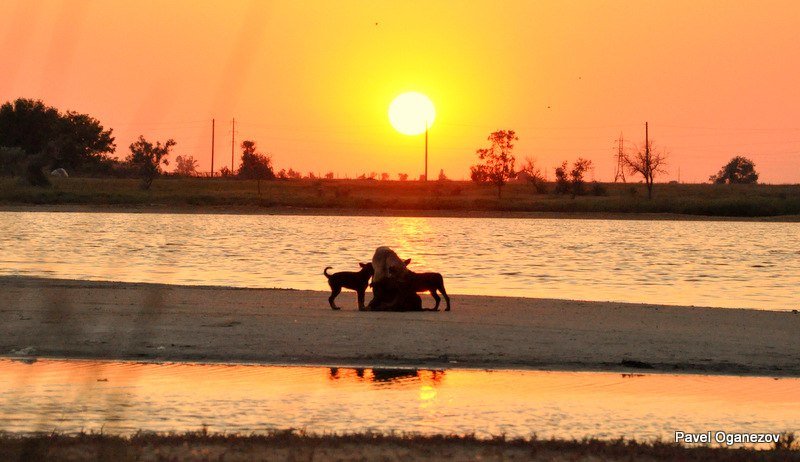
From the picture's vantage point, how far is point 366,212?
375 ft

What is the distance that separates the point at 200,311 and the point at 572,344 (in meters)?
7.23

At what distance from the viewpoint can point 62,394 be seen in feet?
42.7

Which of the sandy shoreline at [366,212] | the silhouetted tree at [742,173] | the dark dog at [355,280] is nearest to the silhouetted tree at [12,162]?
the dark dog at [355,280]

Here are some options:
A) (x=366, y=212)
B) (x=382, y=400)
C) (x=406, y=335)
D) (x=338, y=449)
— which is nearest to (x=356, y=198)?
(x=366, y=212)

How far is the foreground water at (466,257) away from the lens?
111 feet

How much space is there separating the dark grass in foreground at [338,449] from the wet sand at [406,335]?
11.4ft

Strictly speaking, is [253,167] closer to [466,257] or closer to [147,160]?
[147,160]

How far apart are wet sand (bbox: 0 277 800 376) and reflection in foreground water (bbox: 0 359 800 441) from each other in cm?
81

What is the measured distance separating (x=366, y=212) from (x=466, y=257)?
210 ft

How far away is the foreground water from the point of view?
33.8 meters

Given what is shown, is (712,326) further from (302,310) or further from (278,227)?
(278,227)

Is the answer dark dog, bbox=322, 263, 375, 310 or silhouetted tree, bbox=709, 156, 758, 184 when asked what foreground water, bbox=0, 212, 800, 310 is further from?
silhouetted tree, bbox=709, 156, 758, 184

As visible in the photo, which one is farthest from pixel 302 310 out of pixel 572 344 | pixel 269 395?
pixel 269 395

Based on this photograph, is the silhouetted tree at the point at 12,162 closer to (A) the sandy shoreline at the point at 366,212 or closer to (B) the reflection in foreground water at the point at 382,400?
(B) the reflection in foreground water at the point at 382,400
